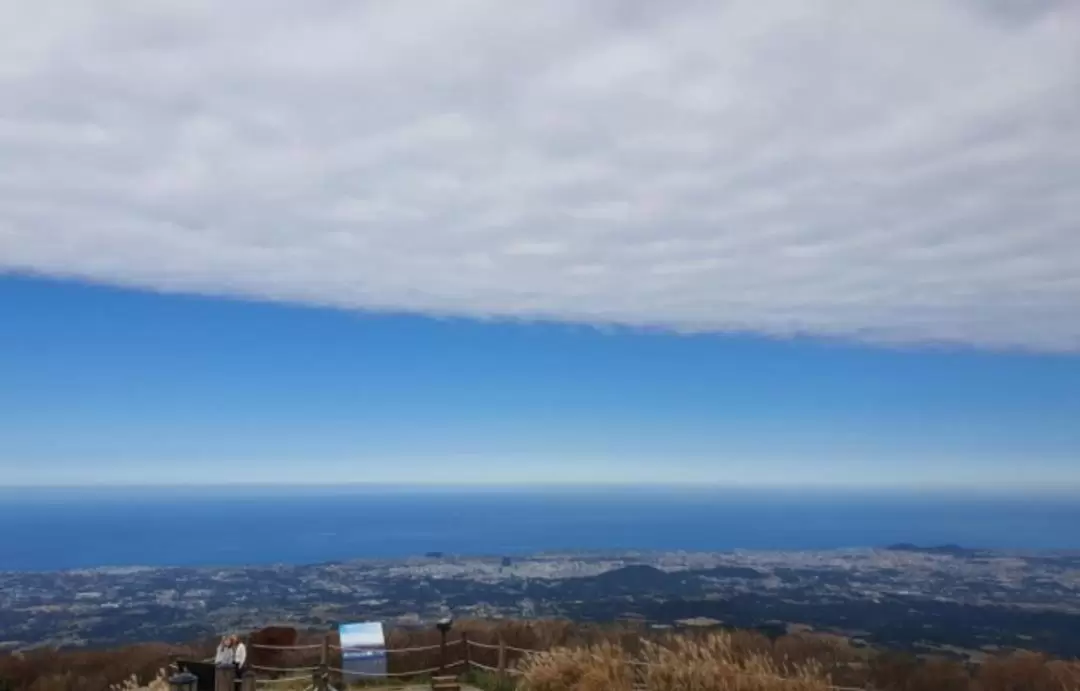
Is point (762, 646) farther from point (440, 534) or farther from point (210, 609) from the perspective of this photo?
point (440, 534)

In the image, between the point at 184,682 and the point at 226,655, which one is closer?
the point at 184,682

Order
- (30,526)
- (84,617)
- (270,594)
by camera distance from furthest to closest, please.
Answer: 1. (30,526)
2. (270,594)
3. (84,617)

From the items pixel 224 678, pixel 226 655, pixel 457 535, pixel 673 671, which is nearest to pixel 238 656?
pixel 226 655

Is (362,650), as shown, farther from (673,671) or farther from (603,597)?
(603,597)

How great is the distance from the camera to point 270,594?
3875 centimetres

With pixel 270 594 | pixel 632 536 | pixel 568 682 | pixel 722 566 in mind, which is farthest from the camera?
pixel 632 536

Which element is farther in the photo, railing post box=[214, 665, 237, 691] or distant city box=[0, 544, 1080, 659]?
distant city box=[0, 544, 1080, 659]

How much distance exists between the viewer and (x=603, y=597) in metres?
34.4

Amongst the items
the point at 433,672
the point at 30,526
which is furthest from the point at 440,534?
the point at 433,672

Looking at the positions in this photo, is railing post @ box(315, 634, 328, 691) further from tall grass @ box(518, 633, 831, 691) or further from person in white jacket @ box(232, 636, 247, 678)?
tall grass @ box(518, 633, 831, 691)

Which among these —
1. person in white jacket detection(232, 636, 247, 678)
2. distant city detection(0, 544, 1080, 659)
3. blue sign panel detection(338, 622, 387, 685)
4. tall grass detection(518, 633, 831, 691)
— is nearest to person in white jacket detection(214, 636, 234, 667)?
person in white jacket detection(232, 636, 247, 678)

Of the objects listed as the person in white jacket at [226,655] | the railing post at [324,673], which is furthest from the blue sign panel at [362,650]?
the person in white jacket at [226,655]

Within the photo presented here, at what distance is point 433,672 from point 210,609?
22697 millimetres

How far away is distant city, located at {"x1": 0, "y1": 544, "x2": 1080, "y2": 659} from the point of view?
23.0 metres
